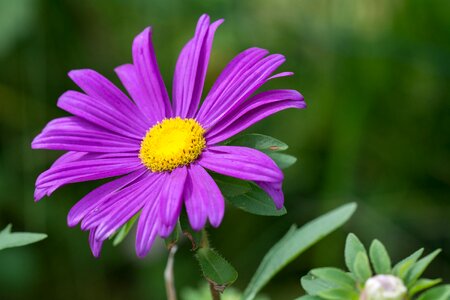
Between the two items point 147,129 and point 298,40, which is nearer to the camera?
point 147,129

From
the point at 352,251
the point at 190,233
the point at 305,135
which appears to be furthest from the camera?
the point at 305,135

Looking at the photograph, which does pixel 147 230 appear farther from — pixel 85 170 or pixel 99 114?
pixel 99 114

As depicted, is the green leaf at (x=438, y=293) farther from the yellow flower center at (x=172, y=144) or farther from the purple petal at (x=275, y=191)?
the yellow flower center at (x=172, y=144)

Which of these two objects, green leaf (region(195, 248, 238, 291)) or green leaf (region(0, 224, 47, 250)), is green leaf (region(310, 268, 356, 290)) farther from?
green leaf (region(0, 224, 47, 250))

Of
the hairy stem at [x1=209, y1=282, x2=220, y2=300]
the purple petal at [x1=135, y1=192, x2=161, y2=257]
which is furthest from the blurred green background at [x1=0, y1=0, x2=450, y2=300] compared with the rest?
the purple petal at [x1=135, y1=192, x2=161, y2=257]

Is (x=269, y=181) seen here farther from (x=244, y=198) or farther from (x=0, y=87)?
(x=0, y=87)

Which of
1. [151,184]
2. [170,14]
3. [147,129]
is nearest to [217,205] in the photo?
[151,184]

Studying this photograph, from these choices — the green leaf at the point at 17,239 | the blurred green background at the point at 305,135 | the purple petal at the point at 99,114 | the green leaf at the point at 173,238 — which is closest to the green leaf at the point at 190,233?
the green leaf at the point at 173,238

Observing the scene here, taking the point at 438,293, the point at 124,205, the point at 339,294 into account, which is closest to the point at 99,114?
the point at 124,205
